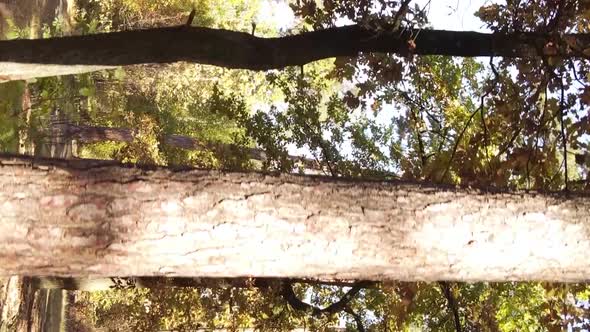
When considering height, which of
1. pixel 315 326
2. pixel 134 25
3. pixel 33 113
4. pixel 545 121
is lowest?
pixel 315 326

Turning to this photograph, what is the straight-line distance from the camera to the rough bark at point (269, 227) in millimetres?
2652

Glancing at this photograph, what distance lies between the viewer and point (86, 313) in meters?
15.7

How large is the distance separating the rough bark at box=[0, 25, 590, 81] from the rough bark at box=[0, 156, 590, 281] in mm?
2569

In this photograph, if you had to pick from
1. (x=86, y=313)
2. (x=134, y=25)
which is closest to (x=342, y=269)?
(x=86, y=313)

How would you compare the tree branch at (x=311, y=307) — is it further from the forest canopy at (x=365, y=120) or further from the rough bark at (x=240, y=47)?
the rough bark at (x=240, y=47)

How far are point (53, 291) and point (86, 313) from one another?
3.96 metres

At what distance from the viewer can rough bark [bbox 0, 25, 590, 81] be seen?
5074 millimetres

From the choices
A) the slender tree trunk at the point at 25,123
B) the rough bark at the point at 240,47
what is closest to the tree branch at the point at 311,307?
the rough bark at the point at 240,47

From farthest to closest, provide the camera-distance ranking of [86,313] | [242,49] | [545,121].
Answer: [86,313] → [545,121] → [242,49]

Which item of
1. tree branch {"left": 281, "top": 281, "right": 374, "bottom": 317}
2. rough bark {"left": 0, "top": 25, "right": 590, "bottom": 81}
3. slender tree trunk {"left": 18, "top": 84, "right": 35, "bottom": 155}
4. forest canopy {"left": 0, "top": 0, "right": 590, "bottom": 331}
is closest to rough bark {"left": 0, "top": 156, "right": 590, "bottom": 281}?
forest canopy {"left": 0, "top": 0, "right": 590, "bottom": 331}

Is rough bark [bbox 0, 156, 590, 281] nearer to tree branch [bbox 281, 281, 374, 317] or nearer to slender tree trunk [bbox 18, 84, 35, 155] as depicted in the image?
tree branch [bbox 281, 281, 374, 317]

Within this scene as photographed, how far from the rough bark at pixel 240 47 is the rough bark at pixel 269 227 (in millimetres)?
2569

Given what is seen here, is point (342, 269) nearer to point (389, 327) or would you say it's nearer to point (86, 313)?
point (389, 327)

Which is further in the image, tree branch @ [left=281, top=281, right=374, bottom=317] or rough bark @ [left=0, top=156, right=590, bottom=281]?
tree branch @ [left=281, top=281, right=374, bottom=317]
